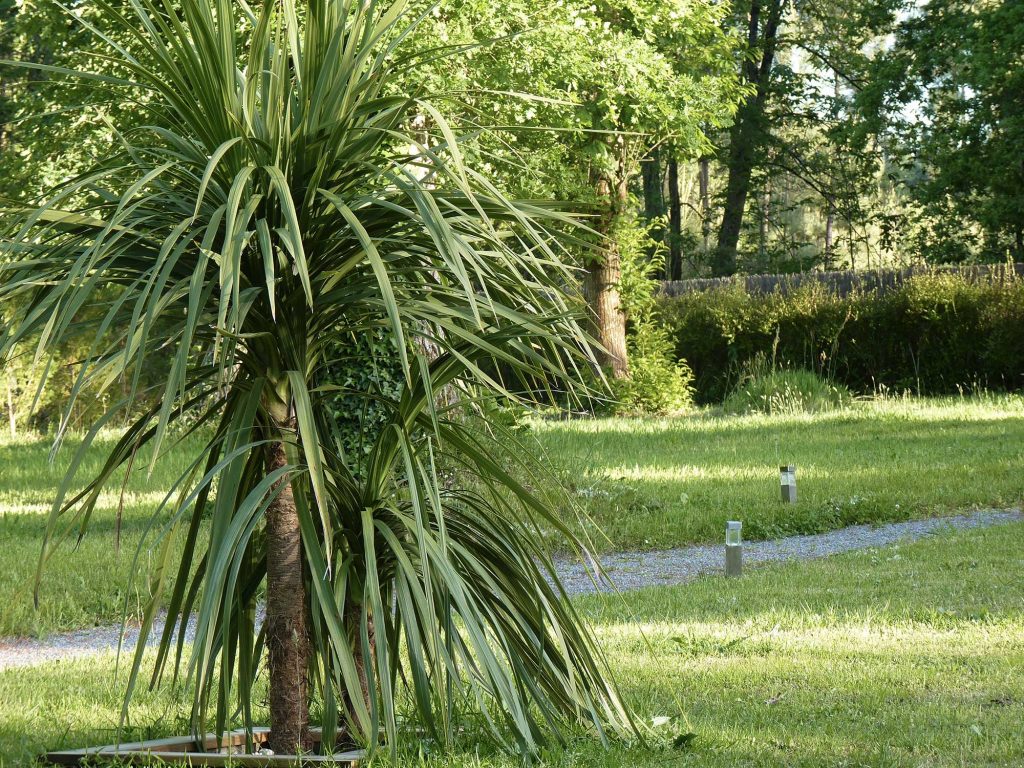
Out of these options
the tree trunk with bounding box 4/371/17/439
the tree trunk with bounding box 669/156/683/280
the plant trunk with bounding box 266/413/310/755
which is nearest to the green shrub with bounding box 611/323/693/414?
the tree trunk with bounding box 4/371/17/439

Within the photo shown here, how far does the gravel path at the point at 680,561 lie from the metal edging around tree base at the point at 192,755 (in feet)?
8.91

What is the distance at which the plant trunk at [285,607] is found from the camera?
3.20 m

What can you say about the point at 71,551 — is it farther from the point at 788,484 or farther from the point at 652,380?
the point at 652,380

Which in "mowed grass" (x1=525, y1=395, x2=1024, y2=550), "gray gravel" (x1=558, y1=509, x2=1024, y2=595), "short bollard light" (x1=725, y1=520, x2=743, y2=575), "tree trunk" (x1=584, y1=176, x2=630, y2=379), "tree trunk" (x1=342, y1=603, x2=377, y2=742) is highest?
"tree trunk" (x1=584, y1=176, x2=630, y2=379)

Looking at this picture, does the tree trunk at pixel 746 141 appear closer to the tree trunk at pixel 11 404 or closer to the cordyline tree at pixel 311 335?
the tree trunk at pixel 11 404

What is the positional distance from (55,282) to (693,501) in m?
7.55

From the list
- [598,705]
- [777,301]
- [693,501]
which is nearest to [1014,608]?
[598,705]

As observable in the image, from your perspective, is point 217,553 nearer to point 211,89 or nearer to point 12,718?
point 211,89

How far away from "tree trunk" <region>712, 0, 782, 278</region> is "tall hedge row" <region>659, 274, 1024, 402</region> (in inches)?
406

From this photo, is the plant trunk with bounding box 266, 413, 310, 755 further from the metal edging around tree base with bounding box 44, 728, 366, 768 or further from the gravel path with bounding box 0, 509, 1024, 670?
the gravel path with bounding box 0, 509, 1024, 670

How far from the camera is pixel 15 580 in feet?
24.3

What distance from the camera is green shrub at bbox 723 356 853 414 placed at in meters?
17.1

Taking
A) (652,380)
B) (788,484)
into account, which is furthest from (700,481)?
(652,380)

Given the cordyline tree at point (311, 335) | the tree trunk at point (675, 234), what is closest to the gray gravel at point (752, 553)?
the cordyline tree at point (311, 335)
